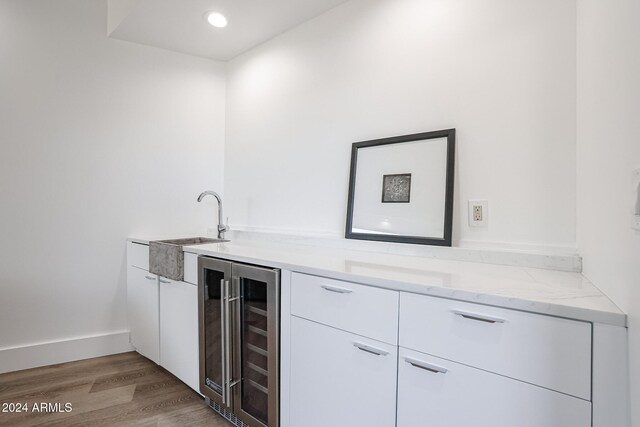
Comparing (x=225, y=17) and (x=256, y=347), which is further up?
(x=225, y=17)

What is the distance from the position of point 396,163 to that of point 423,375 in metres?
Answer: 1.10

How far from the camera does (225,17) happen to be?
243 centimetres

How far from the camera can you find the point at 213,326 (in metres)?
1.91

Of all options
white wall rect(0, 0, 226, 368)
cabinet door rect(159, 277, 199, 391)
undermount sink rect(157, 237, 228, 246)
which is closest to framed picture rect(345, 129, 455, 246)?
cabinet door rect(159, 277, 199, 391)

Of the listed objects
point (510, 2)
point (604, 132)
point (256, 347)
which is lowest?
point (256, 347)

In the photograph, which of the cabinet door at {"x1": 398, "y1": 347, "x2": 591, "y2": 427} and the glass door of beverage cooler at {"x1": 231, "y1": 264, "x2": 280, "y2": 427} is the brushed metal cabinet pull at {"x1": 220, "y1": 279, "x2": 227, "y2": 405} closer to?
the glass door of beverage cooler at {"x1": 231, "y1": 264, "x2": 280, "y2": 427}

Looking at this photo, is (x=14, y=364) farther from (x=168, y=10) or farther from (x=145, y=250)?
(x=168, y=10)

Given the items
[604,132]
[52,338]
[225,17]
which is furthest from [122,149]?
[604,132]

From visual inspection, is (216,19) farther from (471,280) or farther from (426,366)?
(426,366)

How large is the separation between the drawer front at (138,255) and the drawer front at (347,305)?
4.79ft

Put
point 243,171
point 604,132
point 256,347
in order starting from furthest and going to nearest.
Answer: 1. point 243,171
2. point 256,347
3. point 604,132

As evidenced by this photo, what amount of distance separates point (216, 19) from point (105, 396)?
7.97 ft

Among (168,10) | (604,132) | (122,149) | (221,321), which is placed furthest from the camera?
(122,149)

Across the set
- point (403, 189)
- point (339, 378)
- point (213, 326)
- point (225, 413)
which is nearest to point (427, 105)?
point (403, 189)
